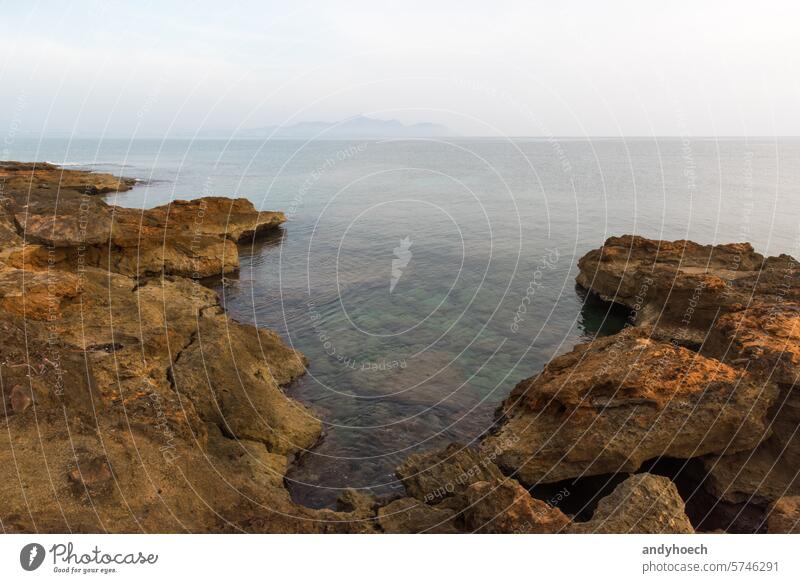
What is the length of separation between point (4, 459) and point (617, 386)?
14.6 m

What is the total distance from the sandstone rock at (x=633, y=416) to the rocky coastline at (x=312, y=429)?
5 centimetres

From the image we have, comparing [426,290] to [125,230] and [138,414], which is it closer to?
[125,230]

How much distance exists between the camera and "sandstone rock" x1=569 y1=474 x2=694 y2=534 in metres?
9.06

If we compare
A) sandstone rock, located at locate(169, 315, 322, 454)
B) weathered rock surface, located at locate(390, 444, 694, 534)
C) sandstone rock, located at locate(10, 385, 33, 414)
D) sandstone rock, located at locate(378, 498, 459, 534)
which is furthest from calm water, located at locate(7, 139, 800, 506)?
sandstone rock, located at locate(10, 385, 33, 414)

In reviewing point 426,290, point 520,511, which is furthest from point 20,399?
point 426,290

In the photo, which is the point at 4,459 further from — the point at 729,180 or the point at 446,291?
the point at 729,180

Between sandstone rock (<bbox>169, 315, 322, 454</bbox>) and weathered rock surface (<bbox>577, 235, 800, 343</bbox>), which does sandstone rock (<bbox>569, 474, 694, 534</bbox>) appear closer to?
sandstone rock (<bbox>169, 315, 322, 454</bbox>)

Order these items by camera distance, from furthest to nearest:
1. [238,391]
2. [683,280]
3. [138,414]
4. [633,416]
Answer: [683,280], [238,391], [633,416], [138,414]

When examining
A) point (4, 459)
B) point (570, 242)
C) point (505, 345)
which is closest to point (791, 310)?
point (505, 345)

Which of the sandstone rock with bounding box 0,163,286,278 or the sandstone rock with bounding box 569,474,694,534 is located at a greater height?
the sandstone rock with bounding box 0,163,286,278

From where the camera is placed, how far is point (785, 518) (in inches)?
385

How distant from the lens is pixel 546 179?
10181 centimetres

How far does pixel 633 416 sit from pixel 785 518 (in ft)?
12.7

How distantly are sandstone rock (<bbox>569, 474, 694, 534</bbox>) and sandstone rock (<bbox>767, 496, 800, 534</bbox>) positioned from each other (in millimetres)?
2161
